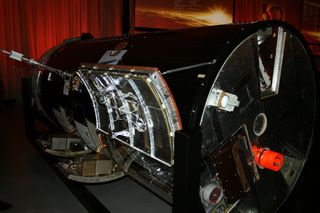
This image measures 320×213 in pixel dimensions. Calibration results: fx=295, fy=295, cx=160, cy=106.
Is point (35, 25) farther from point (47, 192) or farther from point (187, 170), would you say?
point (187, 170)

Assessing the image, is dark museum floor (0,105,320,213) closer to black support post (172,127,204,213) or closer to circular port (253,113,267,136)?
circular port (253,113,267,136)

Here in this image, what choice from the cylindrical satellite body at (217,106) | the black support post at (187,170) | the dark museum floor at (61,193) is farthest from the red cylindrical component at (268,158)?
the dark museum floor at (61,193)

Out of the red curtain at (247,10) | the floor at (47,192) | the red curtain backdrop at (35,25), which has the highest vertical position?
the red curtain at (247,10)

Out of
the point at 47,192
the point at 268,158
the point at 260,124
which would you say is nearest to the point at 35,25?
the point at 47,192

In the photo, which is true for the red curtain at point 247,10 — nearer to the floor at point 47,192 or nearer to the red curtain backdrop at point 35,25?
the red curtain backdrop at point 35,25

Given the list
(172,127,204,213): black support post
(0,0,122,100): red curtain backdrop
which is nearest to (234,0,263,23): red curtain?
(0,0,122,100): red curtain backdrop

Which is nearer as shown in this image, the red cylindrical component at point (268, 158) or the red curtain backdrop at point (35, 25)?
the red cylindrical component at point (268, 158)

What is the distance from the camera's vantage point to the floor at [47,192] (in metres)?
1.61

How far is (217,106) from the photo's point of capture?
→ 902 millimetres

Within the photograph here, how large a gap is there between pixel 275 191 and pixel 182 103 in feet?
2.20

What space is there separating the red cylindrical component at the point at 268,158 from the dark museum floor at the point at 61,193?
48 cm

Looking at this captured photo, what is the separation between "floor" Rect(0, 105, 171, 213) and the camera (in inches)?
63.2

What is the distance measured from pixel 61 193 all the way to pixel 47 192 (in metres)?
0.09

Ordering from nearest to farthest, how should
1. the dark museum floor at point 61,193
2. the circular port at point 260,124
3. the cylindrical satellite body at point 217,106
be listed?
the cylindrical satellite body at point 217,106 → the circular port at point 260,124 → the dark museum floor at point 61,193
